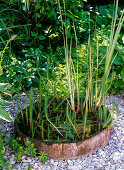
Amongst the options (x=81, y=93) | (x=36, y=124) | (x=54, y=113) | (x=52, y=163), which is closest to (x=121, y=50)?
(x=81, y=93)

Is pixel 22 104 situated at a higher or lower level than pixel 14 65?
lower

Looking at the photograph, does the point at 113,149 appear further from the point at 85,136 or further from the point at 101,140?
the point at 85,136

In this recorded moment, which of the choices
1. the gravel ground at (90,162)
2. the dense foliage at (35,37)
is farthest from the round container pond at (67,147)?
the dense foliage at (35,37)

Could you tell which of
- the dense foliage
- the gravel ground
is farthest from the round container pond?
the dense foliage

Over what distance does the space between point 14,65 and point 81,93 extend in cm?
86

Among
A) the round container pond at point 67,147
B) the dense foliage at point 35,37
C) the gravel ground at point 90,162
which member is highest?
the dense foliage at point 35,37

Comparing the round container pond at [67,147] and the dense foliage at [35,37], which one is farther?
the dense foliage at [35,37]

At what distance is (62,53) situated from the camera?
3.47 m

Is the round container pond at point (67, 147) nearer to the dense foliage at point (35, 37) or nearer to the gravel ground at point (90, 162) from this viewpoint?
the gravel ground at point (90, 162)

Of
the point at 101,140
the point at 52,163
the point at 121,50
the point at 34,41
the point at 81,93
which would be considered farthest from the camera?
the point at 34,41

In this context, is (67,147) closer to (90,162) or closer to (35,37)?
(90,162)

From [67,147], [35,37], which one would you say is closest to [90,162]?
[67,147]

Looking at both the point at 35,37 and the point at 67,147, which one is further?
the point at 35,37

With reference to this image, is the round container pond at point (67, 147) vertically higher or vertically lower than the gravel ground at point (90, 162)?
higher
